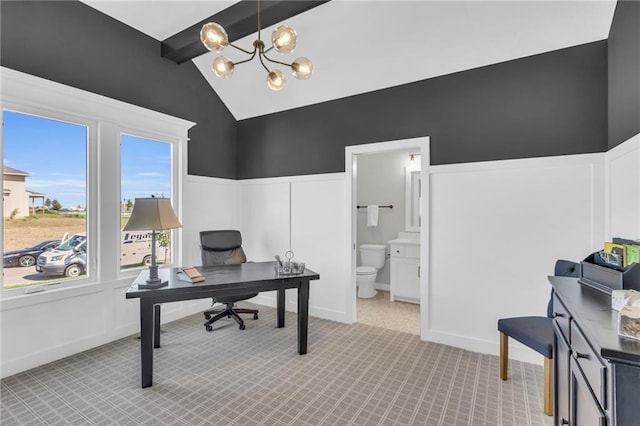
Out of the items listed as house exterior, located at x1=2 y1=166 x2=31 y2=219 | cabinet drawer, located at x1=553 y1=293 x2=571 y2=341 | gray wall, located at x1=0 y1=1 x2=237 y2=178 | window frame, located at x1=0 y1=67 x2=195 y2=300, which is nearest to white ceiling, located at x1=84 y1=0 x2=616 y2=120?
gray wall, located at x1=0 y1=1 x2=237 y2=178

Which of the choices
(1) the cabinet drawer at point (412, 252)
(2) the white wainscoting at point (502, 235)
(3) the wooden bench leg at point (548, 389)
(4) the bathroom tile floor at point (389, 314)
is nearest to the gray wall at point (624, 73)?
(2) the white wainscoting at point (502, 235)

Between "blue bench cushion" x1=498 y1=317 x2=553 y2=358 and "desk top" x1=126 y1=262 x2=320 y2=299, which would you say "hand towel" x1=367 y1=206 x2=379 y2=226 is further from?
"blue bench cushion" x1=498 y1=317 x2=553 y2=358

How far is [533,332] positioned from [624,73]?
185cm

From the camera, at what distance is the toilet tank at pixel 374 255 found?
5.21 metres

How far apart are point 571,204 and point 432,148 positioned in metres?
1.29

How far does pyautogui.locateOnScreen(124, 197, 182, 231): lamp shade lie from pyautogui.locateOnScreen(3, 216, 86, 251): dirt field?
0.98 metres

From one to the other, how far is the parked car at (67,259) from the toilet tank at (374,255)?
379 centimetres

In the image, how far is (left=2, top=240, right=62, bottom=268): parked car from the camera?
2604 mm

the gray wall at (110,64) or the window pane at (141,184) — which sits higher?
the gray wall at (110,64)

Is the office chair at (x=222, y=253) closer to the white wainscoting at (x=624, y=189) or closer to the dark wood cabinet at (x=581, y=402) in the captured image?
the dark wood cabinet at (x=581, y=402)

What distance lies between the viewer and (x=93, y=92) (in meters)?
3.10

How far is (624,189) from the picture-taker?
2102mm

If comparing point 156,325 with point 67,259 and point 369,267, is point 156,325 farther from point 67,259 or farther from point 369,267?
point 369,267

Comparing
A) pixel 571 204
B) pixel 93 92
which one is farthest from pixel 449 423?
pixel 93 92
